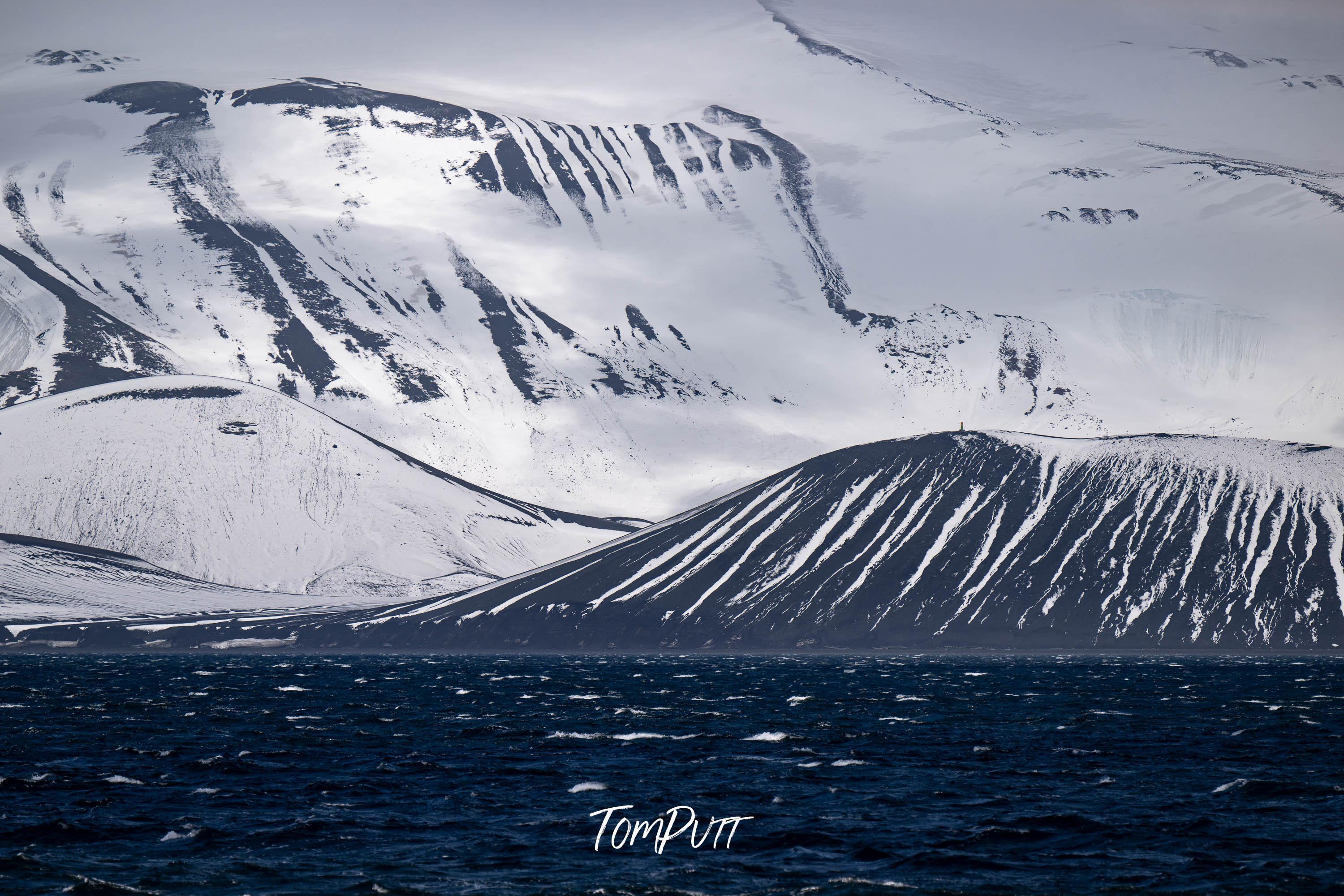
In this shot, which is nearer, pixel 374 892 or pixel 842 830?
pixel 374 892

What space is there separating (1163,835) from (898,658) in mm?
147751

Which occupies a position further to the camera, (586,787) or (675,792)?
(586,787)

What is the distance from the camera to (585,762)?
174ft

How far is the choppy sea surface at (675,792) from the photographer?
33.5m

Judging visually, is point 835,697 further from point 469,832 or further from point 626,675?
point 469,832

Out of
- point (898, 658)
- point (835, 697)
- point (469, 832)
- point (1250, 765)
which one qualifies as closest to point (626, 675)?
point (835, 697)

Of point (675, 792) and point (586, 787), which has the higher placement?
point (675, 792)

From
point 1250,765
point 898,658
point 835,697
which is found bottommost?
point 898,658

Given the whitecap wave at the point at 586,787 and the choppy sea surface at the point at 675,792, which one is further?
the whitecap wave at the point at 586,787

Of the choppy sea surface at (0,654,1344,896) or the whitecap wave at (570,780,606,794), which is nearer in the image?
the choppy sea surface at (0,654,1344,896)

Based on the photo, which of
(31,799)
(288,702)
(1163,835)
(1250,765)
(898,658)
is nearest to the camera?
(1163,835)

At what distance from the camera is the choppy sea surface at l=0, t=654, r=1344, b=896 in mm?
33531

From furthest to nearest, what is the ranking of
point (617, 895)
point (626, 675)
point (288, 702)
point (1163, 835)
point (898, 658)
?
point (898, 658) < point (626, 675) < point (288, 702) < point (1163, 835) < point (617, 895)

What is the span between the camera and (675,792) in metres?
45.4
